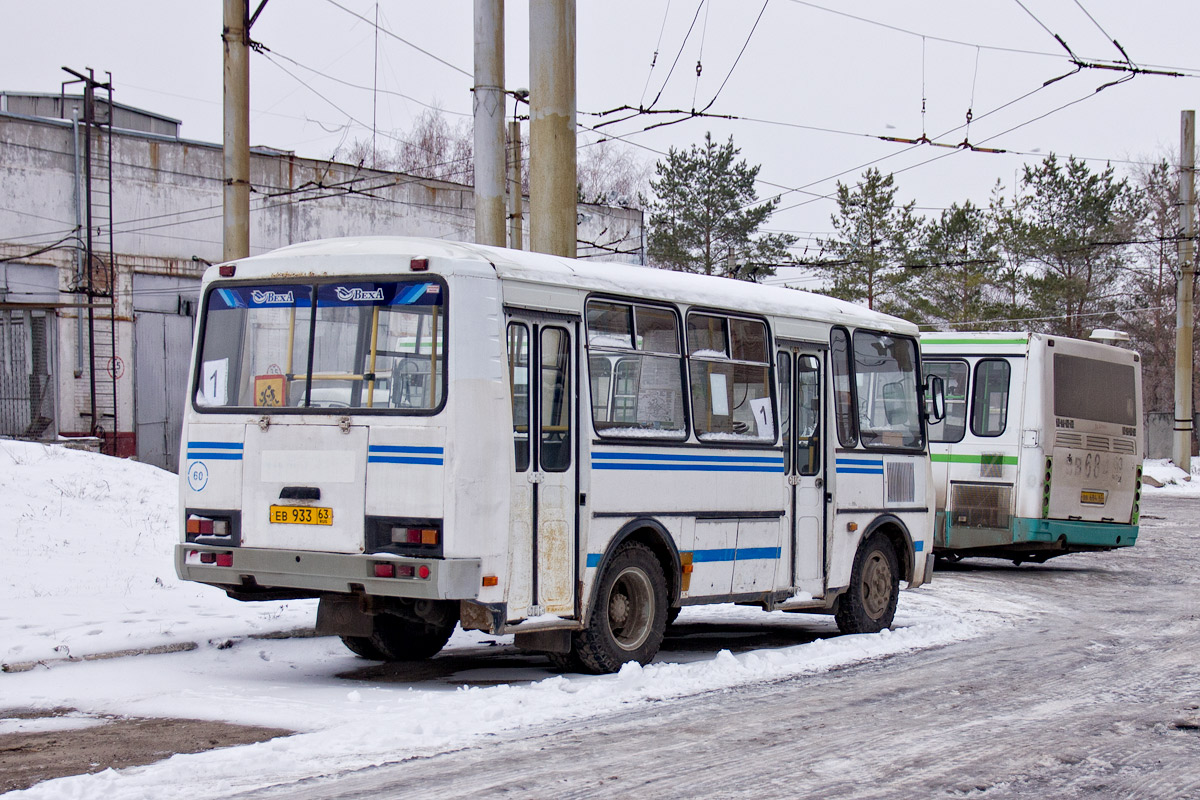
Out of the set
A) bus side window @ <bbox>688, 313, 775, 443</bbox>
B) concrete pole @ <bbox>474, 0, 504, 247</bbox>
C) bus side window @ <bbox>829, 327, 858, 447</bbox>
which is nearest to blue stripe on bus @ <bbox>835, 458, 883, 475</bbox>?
bus side window @ <bbox>829, 327, 858, 447</bbox>

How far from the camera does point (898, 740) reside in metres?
7.38

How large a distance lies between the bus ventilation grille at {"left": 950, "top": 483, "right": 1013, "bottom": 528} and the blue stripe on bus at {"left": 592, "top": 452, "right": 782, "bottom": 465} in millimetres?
8048

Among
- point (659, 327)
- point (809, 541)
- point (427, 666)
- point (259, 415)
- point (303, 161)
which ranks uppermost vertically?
point (303, 161)

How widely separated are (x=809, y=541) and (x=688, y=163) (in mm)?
46116

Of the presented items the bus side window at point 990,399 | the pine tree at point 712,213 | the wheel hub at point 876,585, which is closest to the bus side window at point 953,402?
the bus side window at point 990,399

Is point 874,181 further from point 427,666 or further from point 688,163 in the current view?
point 427,666

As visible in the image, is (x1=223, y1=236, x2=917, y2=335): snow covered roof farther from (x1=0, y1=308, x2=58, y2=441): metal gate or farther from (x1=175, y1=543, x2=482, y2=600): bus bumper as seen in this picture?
(x1=0, y1=308, x2=58, y2=441): metal gate

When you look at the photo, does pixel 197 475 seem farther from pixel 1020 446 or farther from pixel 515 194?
pixel 515 194

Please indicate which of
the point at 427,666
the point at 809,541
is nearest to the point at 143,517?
the point at 427,666

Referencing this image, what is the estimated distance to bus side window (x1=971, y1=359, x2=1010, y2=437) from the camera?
60.5ft

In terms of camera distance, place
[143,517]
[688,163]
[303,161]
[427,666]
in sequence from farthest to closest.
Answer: [688,163] → [303,161] → [143,517] → [427,666]

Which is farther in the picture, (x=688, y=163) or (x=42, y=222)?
(x=688, y=163)

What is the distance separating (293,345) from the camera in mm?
9055

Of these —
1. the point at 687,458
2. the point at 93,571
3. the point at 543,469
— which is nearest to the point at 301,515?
the point at 543,469
